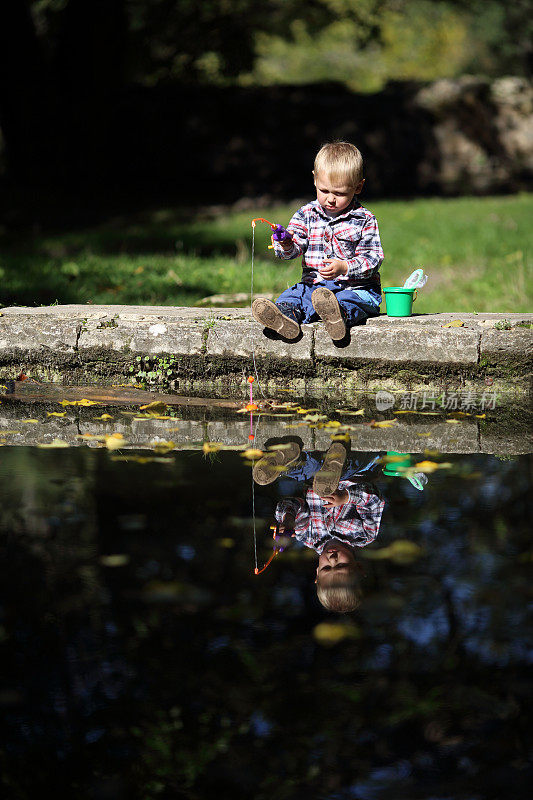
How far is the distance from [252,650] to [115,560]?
613 millimetres

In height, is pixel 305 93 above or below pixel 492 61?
below

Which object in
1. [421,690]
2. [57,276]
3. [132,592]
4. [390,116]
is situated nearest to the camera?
[421,690]

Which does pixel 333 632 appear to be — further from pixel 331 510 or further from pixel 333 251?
pixel 333 251

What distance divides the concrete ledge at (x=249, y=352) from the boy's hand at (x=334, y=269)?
279 mm

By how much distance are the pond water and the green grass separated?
335 cm

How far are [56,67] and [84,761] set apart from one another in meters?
13.4

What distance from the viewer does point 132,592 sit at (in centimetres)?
224

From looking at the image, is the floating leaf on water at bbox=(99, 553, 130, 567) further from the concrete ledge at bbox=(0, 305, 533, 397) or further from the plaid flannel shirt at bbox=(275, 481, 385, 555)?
the concrete ledge at bbox=(0, 305, 533, 397)

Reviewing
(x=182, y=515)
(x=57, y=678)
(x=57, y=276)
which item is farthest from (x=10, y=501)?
(x=57, y=276)

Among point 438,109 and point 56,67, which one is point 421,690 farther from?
point 438,109

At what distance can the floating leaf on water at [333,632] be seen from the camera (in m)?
2.01

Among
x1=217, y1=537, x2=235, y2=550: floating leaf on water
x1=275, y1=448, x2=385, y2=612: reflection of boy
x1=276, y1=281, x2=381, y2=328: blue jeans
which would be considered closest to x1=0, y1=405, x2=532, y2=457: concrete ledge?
x1=275, y1=448, x2=385, y2=612: reflection of boy

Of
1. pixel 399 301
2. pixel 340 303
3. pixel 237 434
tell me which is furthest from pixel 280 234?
pixel 237 434

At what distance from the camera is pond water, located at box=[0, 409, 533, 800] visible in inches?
63.3
